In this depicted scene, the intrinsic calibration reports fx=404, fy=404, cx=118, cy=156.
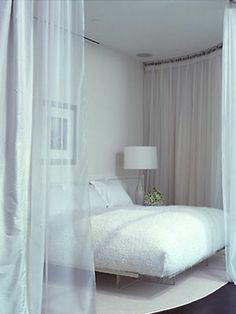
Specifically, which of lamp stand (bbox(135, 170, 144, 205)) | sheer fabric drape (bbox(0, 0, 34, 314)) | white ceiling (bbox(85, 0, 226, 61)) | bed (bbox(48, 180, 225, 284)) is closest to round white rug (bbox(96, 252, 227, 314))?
bed (bbox(48, 180, 225, 284))

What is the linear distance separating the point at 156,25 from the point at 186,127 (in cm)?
175

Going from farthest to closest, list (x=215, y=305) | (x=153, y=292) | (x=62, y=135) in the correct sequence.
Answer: (x=153, y=292), (x=215, y=305), (x=62, y=135)

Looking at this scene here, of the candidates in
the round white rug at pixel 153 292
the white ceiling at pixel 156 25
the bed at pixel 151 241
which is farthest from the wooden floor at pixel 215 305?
the white ceiling at pixel 156 25

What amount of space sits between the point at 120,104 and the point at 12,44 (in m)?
3.97

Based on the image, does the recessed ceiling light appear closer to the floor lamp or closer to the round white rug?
the floor lamp

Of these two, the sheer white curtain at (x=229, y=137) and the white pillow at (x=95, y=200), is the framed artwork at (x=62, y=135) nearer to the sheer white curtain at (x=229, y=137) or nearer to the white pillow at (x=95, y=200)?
the sheer white curtain at (x=229, y=137)

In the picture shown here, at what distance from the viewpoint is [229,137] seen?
3699 mm

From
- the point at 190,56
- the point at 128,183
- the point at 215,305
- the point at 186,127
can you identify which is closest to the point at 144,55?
the point at 190,56

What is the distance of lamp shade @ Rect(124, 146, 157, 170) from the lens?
5.40 m

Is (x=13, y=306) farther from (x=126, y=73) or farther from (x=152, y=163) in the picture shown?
(x=126, y=73)

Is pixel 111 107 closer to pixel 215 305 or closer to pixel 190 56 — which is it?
pixel 190 56

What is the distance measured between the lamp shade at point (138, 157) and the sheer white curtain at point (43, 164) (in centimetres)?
335

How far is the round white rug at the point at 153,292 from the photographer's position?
3135 mm

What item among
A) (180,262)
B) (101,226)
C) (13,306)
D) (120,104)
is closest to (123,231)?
(101,226)
